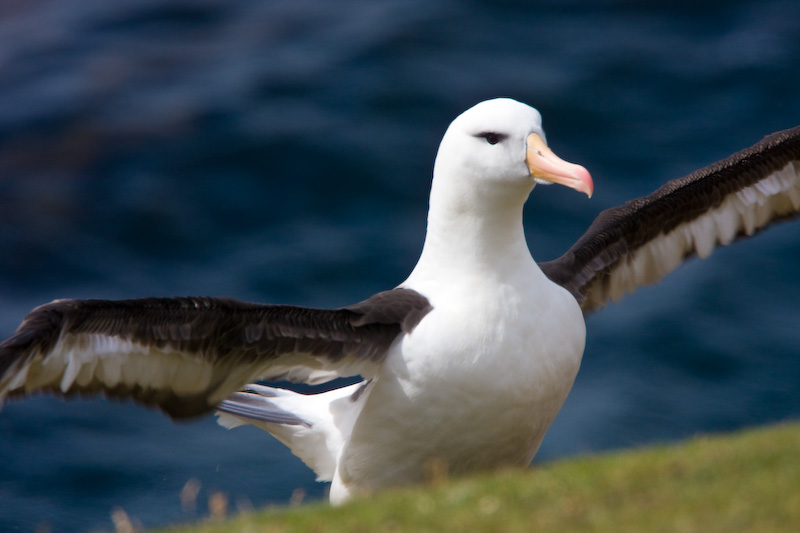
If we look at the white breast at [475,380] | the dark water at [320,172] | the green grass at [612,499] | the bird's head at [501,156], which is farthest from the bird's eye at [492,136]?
the dark water at [320,172]

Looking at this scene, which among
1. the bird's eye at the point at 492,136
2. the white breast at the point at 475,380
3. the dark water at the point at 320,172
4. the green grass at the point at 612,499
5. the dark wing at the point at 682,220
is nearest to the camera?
the green grass at the point at 612,499

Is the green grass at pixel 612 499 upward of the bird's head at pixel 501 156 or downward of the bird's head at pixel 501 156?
downward

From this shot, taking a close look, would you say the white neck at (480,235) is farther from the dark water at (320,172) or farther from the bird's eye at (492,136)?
the dark water at (320,172)

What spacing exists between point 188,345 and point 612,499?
264cm

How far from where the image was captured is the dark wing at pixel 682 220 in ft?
25.3

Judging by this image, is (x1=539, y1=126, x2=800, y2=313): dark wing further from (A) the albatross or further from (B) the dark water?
(B) the dark water

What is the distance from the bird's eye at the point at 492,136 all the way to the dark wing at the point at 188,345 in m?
0.98

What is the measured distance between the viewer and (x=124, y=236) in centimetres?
1736

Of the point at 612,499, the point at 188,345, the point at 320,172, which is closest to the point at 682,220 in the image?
the point at 188,345

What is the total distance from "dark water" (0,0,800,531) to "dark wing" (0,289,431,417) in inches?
296

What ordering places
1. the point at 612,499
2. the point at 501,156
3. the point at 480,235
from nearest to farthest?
1. the point at 612,499
2. the point at 501,156
3. the point at 480,235

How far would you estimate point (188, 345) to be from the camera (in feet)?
20.0

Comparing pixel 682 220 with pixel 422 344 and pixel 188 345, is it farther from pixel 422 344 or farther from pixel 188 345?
pixel 188 345

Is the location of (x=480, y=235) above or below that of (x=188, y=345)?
above
